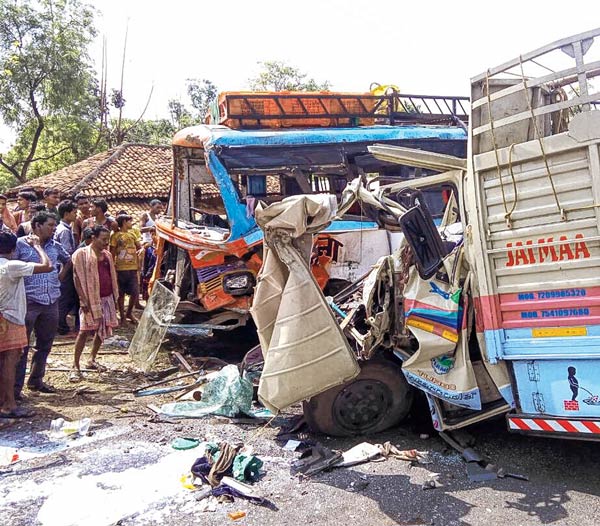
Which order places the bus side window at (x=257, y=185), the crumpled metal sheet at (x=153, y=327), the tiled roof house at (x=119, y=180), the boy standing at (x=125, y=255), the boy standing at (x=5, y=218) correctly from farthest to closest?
the tiled roof house at (x=119, y=180) → the boy standing at (x=125, y=255) → the bus side window at (x=257, y=185) → the crumpled metal sheet at (x=153, y=327) → the boy standing at (x=5, y=218)

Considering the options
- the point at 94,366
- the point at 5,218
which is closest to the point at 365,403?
the point at 94,366

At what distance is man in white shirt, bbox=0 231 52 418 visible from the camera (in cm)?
463

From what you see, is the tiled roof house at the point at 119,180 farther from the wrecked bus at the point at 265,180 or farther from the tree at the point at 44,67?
the wrecked bus at the point at 265,180

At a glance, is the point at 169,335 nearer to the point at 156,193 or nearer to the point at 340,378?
the point at 340,378

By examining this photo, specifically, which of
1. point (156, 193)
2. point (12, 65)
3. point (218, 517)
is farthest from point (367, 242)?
point (12, 65)

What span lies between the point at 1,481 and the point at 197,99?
31.4m

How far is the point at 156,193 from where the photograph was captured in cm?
1720

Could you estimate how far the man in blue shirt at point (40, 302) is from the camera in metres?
5.19

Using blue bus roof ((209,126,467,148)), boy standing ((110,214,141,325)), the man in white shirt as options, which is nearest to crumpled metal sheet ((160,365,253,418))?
the man in white shirt

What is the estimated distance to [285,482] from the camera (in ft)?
12.0

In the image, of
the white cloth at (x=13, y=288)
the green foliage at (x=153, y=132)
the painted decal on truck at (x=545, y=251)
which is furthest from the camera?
the green foliage at (x=153, y=132)

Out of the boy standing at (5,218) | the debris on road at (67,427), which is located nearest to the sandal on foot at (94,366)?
the debris on road at (67,427)

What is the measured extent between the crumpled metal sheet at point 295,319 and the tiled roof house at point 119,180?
40.0 feet

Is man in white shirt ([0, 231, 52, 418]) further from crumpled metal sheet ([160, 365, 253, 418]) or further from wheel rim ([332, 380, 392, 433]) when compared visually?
wheel rim ([332, 380, 392, 433])
